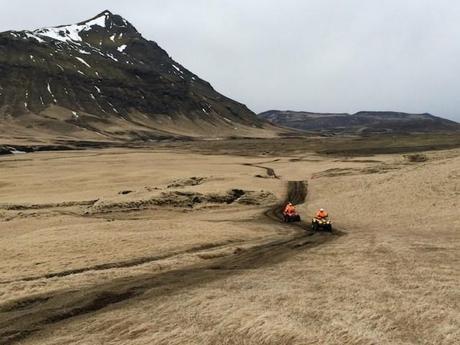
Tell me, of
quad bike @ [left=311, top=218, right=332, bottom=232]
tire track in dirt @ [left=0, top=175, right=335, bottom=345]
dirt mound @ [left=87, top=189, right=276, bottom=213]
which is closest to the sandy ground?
tire track in dirt @ [left=0, top=175, right=335, bottom=345]

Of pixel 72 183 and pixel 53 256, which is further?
pixel 72 183

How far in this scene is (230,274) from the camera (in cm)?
2227

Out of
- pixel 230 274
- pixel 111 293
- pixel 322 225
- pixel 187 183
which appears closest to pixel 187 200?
pixel 187 183

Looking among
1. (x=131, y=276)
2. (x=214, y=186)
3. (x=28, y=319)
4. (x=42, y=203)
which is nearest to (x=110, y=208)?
(x=42, y=203)

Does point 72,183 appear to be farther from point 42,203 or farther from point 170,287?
point 170,287

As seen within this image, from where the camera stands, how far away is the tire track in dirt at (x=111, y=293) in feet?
55.4

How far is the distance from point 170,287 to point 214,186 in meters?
36.2

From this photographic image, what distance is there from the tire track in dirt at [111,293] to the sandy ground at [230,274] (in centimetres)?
5

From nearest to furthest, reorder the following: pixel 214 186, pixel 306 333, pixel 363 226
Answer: pixel 306 333 < pixel 363 226 < pixel 214 186

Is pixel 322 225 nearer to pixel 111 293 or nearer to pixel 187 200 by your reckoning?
pixel 187 200

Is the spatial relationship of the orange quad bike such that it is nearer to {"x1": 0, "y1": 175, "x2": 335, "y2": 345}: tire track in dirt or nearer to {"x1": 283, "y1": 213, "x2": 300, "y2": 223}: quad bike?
{"x1": 283, "y1": 213, "x2": 300, "y2": 223}: quad bike

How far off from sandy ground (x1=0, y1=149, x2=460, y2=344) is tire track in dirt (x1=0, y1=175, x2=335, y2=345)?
0.05 m

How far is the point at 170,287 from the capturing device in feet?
66.7

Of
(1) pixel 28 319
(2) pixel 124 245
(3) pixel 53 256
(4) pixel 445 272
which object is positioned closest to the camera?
(1) pixel 28 319
